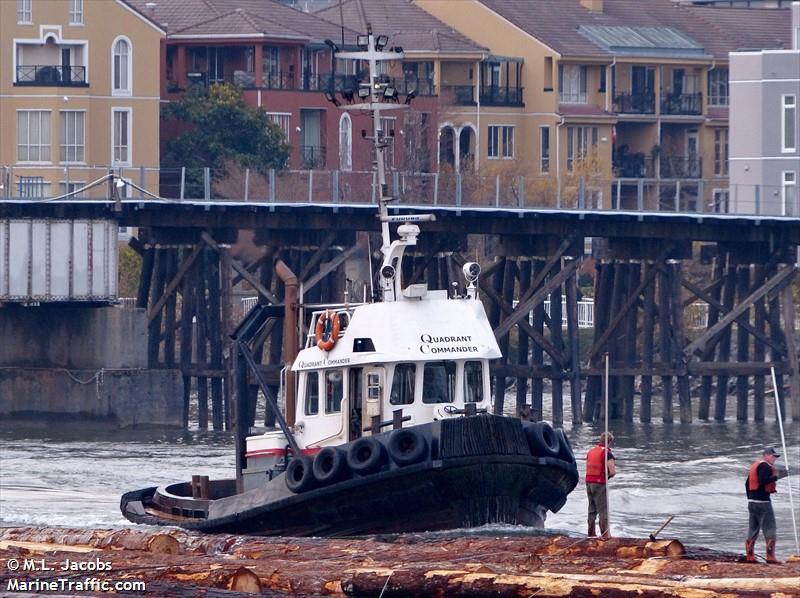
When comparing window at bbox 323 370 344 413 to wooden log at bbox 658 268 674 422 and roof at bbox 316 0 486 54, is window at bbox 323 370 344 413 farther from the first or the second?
roof at bbox 316 0 486 54

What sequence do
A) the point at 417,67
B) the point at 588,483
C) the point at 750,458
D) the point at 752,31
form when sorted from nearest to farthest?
the point at 588,483 < the point at 750,458 < the point at 417,67 < the point at 752,31

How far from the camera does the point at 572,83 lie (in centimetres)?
8800

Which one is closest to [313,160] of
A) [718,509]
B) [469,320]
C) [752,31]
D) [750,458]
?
[752,31]

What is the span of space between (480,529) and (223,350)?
2337 cm

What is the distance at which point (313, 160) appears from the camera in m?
77.2

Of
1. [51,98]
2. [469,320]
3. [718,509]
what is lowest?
[718,509]

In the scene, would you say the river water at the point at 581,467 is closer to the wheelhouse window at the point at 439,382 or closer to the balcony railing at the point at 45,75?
the wheelhouse window at the point at 439,382

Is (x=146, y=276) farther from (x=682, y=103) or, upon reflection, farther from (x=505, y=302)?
(x=682, y=103)

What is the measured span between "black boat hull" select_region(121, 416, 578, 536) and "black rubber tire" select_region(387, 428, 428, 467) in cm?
8

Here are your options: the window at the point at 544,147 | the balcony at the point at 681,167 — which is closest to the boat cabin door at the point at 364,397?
the window at the point at 544,147

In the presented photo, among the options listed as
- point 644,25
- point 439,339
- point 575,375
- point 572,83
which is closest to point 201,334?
point 575,375

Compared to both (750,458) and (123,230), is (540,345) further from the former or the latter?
(123,230)

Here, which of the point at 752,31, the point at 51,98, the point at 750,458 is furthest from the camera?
the point at 752,31

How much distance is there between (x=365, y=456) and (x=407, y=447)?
531 mm
